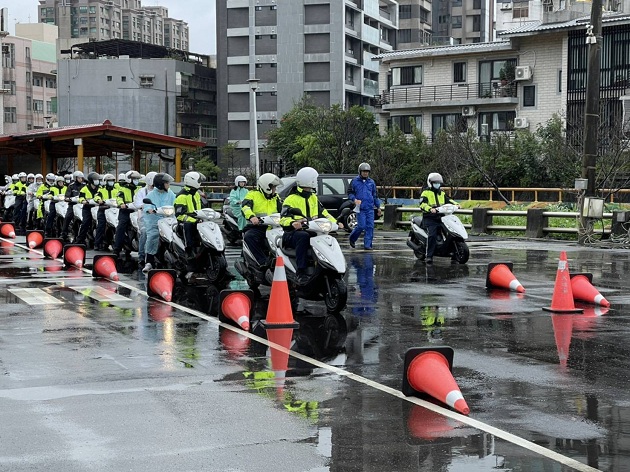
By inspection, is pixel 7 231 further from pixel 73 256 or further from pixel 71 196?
pixel 73 256

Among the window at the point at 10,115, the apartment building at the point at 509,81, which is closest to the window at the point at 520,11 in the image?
the apartment building at the point at 509,81

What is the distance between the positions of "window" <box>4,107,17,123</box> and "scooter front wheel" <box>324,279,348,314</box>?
3851 inches

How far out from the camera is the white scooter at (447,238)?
65.7ft

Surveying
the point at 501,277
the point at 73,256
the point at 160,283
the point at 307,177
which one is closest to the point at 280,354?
the point at 307,177

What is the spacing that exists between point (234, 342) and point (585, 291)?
5402 millimetres

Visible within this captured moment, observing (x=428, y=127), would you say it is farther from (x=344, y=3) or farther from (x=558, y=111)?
(x=344, y=3)

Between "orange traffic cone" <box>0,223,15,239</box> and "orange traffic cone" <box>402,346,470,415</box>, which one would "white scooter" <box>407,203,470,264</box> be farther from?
"orange traffic cone" <box>0,223,15,239</box>

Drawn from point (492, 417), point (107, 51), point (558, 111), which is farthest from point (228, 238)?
point (107, 51)

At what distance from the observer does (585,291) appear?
1402cm

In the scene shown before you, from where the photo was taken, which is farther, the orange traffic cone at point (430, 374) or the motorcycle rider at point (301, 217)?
the motorcycle rider at point (301, 217)

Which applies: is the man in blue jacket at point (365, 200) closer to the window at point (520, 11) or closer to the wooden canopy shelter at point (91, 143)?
the wooden canopy shelter at point (91, 143)

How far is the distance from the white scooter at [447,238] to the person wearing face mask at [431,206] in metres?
0.13

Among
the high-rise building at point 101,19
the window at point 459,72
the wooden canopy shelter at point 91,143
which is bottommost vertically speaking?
the wooden canopy shelter at point 91,143

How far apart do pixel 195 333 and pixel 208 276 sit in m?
5.49
